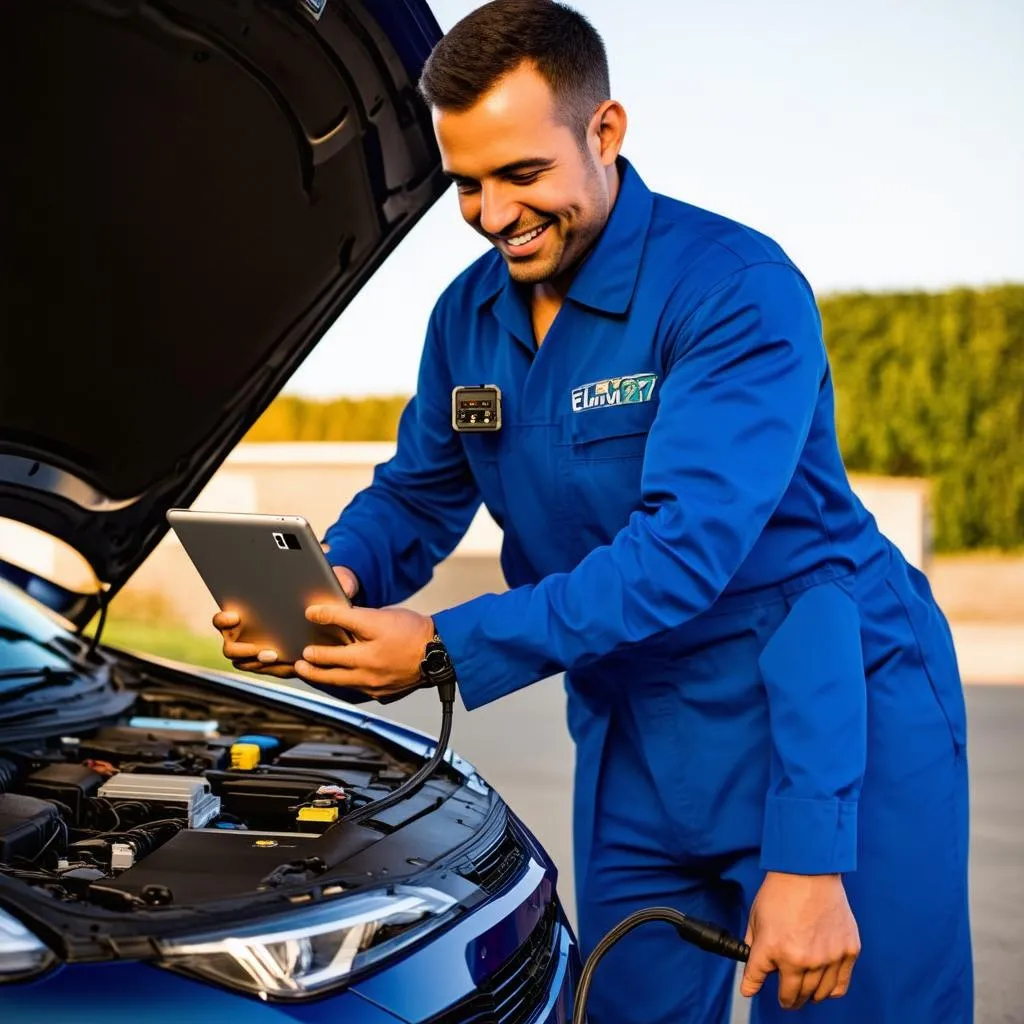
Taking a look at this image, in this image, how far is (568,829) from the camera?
476 cm

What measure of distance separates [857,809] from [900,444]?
9743 mm

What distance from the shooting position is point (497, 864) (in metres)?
2.11

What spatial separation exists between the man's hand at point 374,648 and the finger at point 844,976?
A: 648mm

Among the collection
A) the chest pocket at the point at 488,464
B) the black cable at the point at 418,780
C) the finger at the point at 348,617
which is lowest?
the black cable at the point at 418,780

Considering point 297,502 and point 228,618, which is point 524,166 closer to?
point 228,618

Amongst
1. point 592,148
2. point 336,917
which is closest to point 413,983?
point 336,917

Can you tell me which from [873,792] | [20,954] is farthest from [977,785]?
[20,954]

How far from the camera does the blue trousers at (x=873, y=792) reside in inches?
79.4

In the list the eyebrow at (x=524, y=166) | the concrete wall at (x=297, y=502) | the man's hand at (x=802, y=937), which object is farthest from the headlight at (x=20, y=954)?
the concrete wall at (x=297, y=502)

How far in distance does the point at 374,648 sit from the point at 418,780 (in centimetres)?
41

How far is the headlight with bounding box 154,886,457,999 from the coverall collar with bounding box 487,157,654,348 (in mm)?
834

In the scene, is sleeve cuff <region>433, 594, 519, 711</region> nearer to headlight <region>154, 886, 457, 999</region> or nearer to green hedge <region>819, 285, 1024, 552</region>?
headlight <region>154, 886, 457, 999</region>

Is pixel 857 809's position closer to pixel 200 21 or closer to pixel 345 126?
pixel 345 126

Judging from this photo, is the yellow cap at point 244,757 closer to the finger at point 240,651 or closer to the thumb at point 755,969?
the finger at point 240,651
